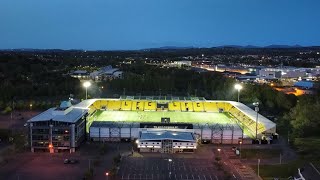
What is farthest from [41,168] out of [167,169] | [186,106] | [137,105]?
[186,106]

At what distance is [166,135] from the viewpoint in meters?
24.4

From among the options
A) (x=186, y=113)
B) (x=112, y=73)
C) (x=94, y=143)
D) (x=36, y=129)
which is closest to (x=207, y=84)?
(x=186, y=113)

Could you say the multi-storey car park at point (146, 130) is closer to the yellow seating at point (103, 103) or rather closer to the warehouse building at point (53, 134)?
the warehouse building at point (53, 134)

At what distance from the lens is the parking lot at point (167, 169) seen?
18906 mm

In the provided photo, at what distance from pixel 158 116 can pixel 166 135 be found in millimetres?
9294

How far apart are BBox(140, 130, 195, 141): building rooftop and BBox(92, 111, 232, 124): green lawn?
A: 604 centimetres

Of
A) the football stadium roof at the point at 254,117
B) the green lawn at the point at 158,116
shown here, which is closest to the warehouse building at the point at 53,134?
the green lawn at the point at 158,116

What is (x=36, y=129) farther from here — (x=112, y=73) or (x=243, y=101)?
(x=112, y=73)

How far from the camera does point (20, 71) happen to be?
62.7 m

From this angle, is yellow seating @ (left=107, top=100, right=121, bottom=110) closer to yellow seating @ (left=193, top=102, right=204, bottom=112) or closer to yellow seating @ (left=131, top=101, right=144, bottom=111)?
yellow seating @ (left=131, top=101, right=144, bottom=111)

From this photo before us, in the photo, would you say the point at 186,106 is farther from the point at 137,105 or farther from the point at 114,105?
the point at 114,105

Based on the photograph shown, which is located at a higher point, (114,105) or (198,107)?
(114,105)

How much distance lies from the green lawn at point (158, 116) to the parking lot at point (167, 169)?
32.2ft

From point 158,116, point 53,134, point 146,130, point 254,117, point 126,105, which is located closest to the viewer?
point 53,134
